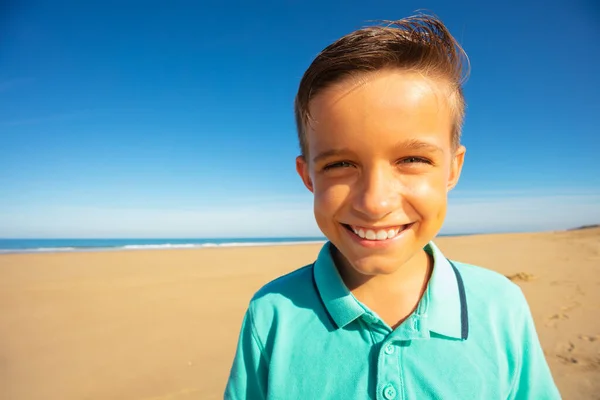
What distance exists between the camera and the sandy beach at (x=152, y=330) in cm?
286

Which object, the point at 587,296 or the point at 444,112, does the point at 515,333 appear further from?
the point at 587,296

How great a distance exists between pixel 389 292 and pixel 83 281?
7.43 m

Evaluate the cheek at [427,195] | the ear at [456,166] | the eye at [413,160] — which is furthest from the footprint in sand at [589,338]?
the eye at [413,160]

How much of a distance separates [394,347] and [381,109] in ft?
2.43

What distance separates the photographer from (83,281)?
686 cm

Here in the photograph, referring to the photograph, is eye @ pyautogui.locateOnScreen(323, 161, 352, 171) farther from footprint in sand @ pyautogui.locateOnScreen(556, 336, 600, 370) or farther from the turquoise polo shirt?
footprint in sand @ pyautogui.locateOnScreen(556, 336, 600, 370)

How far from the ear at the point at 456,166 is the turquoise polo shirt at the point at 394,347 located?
1.01 feet

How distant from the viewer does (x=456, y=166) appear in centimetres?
130

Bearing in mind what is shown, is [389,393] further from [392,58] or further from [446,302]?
[392,58]

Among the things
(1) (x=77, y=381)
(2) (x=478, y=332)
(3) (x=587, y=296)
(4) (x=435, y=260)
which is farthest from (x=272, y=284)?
(3) (x=587, y=296)

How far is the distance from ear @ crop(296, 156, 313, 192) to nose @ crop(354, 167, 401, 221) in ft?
0.92

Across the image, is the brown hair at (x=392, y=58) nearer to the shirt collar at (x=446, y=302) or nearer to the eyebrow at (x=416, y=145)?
the eyebrow at (x=416, y=145)

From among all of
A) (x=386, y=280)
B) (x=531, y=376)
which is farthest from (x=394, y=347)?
(x=531, y=376)

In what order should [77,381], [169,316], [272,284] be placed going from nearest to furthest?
[272,284] < [77,381] < [169,316]
